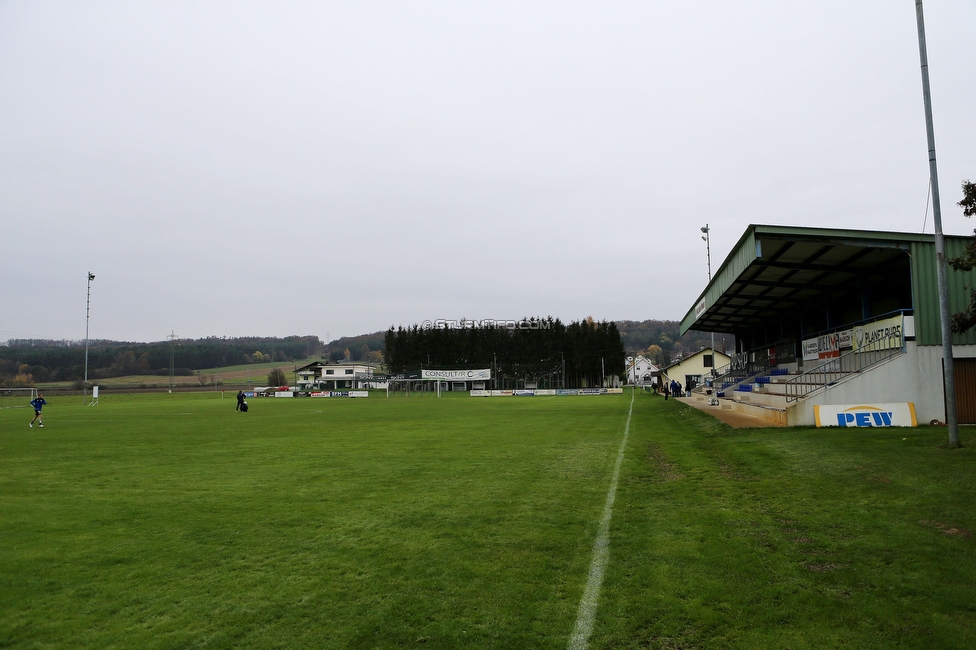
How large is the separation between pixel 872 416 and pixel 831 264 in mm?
7997

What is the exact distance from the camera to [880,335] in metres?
20.9

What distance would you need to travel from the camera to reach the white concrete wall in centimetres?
1862

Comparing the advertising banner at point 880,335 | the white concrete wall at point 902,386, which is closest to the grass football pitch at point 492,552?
the white concrete wall at point 902,386

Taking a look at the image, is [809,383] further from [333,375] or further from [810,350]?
[333,375]

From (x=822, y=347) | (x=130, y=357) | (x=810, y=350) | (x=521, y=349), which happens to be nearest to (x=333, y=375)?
(x=521, y=349)

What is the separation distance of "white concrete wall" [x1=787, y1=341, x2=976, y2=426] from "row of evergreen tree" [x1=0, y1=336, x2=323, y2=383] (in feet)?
335

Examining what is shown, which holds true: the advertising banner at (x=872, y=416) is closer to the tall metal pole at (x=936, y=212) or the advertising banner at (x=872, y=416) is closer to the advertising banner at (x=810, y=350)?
the tall metal pole at (x=936, y=212)

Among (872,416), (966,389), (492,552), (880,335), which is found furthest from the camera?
(880,335)

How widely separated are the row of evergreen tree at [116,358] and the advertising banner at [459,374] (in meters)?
45.4

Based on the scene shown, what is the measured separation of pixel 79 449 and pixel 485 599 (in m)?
16.4

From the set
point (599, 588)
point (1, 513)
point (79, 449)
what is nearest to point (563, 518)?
point (599, 588)

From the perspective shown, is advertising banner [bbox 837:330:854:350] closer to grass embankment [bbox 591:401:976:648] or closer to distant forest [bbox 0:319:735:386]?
grass embankment [bbox 591:401:976:648]

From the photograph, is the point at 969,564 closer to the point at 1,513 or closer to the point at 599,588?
the point at 599,588

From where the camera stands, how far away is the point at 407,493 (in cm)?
935
